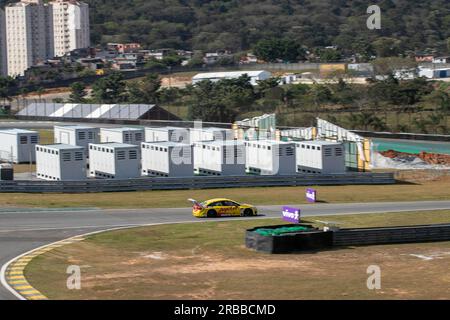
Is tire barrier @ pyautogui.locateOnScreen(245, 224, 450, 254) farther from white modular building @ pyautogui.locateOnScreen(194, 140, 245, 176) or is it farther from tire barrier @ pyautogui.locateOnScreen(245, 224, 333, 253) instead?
white modular building @ pyautogui.locateOnScreen(194, 140, 245, 176)

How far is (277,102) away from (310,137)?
174 ft

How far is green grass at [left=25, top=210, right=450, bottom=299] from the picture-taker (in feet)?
94.9

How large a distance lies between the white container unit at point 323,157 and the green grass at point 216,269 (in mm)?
20602

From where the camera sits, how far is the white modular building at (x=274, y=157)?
60.1m

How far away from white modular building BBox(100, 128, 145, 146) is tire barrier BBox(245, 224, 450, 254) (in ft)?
109

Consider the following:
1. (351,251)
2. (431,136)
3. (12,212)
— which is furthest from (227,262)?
(431,136)

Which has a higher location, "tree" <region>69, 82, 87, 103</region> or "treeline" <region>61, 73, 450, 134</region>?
"tree" <region>69, 82, 87, 103</region>

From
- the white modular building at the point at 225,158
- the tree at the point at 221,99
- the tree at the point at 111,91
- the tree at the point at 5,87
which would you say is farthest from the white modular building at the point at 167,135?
the tree at the point at 5,87

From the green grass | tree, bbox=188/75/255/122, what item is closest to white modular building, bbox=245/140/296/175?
the green grass

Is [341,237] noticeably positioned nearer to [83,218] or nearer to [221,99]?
[83,218]

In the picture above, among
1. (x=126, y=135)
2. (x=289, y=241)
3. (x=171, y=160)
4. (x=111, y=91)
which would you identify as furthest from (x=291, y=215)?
(x=111, y=91)

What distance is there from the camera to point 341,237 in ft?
125

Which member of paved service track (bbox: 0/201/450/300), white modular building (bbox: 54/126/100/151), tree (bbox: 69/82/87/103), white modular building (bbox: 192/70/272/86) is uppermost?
white modular building (bbox: 192/70/272/86)

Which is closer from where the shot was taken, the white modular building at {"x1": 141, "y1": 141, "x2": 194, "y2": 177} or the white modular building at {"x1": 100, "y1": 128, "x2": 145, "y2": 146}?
the white modular building at {"x1": 141, "y1": 141, "x2": 194, "y2": 177}
